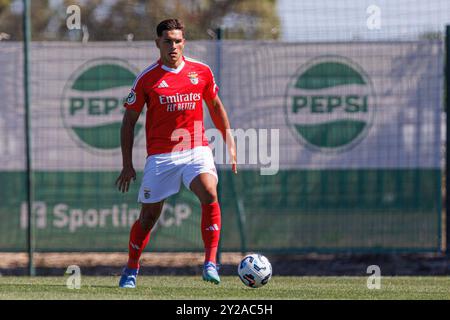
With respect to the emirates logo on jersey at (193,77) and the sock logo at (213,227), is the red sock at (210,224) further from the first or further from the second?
the emirates logo on jersey at (193,77)

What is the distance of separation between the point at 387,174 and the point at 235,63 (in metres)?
2.34

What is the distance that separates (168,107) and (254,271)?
1.62m

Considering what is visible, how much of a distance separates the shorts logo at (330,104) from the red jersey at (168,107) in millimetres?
4075

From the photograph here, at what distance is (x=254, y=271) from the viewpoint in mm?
9633

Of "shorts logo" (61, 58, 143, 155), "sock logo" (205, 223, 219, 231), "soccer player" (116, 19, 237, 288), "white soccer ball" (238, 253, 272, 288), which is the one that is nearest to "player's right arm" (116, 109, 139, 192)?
"soccer player" (116, 19, 237, 288)

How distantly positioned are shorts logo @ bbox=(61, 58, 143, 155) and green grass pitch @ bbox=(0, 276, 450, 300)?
2893 mm

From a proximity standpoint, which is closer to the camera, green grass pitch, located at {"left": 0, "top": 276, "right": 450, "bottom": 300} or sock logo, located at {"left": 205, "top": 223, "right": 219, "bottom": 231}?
green grass pitch, located at {"left": 0, "top": 276, "right": 450, "bottom": 300}

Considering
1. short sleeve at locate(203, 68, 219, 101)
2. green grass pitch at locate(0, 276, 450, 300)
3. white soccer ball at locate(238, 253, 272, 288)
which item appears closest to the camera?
green grass pitch at locate(0, 276, 450, 300)

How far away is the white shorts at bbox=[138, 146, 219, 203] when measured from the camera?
32.1ft

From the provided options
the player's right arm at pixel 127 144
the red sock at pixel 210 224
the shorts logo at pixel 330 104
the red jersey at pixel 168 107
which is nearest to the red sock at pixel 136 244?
the player's right arm at pixel 127 144

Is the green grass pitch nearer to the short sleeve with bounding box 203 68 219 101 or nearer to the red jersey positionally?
the red jersey

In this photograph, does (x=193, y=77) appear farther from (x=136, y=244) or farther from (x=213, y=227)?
(x=136, y=244)

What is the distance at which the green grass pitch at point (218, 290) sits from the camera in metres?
9.04
